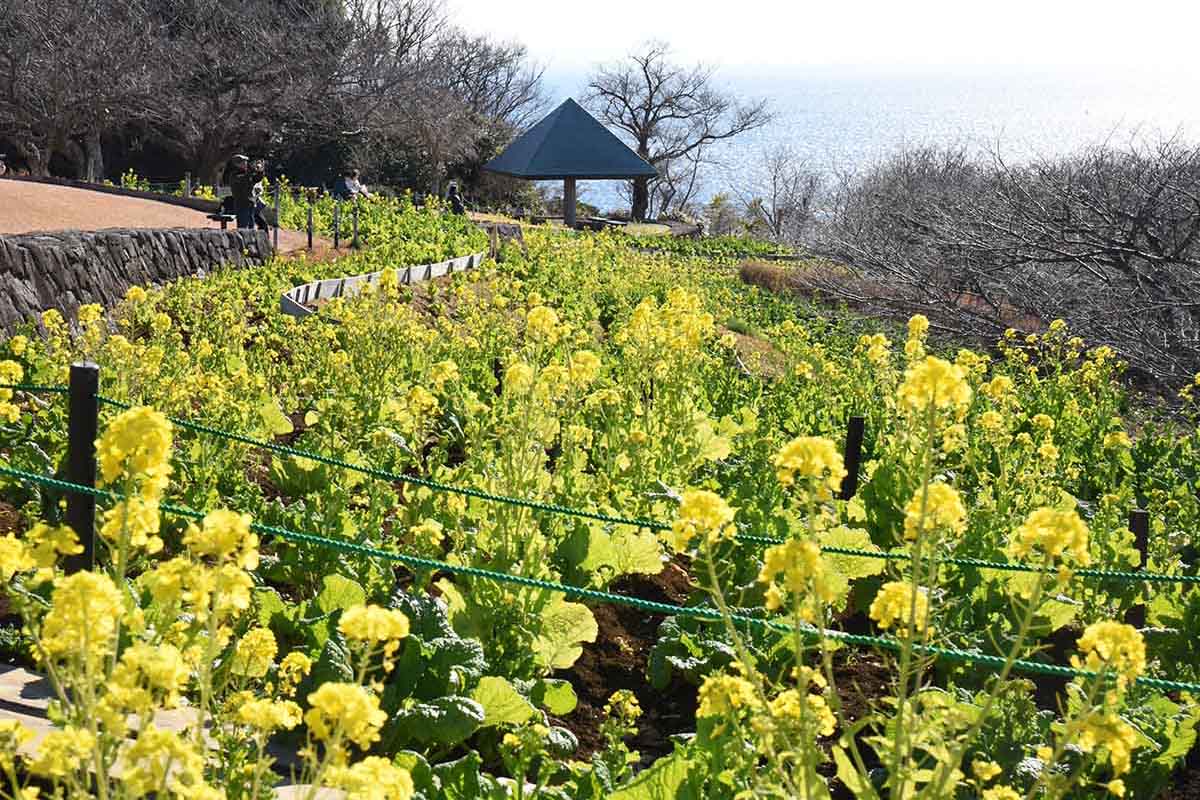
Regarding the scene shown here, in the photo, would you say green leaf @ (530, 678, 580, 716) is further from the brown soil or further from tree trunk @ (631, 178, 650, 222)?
tree trunk @ (631, 178, 650, 222)

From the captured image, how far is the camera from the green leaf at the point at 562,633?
14.3 feet

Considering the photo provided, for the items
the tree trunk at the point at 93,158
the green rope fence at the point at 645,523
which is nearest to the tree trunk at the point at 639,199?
the tree trunk at the point at 93,158

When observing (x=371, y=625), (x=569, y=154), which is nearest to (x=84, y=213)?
(x=371, y=625)

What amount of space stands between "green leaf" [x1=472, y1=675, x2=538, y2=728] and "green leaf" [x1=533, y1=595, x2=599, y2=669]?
52cm

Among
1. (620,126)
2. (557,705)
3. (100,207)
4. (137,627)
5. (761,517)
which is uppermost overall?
(620,126)

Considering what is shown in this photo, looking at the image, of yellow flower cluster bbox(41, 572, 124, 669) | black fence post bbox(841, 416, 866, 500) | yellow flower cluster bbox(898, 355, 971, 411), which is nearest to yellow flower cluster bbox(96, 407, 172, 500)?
yellow flower cluster bbox(41, 572, 124, 669)

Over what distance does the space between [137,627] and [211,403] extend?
4047 mm

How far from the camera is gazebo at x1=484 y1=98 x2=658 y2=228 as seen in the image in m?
34.1

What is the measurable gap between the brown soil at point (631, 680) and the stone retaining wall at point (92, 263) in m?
6.41

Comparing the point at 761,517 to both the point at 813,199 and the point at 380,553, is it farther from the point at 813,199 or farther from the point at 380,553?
the point at 813,199

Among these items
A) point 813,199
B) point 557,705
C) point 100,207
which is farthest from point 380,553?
point 813,199

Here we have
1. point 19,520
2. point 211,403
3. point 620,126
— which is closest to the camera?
point 19,520

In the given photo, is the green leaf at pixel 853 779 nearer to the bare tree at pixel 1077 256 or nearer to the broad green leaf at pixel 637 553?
the broad green leaf at pixel 637 553

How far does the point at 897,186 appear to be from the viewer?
28531mm
